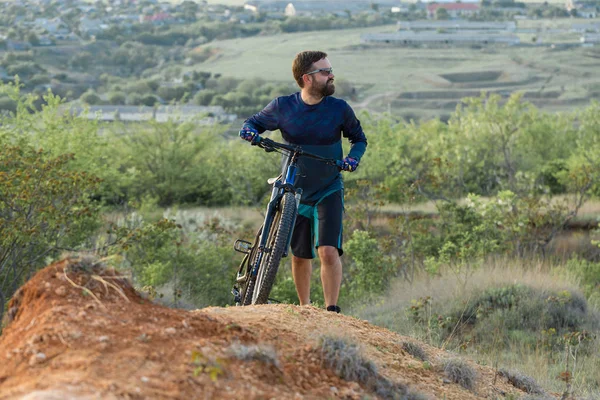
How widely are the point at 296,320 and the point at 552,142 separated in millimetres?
29332

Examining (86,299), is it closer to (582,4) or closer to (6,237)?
(6,237)

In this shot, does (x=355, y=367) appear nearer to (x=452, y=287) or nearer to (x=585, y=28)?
(x=452, y=287)

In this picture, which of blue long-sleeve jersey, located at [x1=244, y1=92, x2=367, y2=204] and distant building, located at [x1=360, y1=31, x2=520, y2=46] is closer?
blue long-sleeve jersey, located at [x1=244, y1=92, x2=367, y2=204]

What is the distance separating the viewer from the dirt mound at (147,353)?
3229mm

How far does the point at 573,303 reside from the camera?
917 centimetres

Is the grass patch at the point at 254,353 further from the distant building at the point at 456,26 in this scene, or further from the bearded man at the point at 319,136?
the distant building at the point at 456,26

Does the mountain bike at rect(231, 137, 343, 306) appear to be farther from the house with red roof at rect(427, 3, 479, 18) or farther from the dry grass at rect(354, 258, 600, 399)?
the house with red roof at rect(427, 3, 479, 18)

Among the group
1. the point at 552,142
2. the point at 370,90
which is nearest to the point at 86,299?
the point at 552,142

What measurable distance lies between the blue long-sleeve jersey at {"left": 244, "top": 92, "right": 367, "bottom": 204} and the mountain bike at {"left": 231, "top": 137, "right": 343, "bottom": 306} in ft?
0.50

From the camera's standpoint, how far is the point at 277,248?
6023 mm

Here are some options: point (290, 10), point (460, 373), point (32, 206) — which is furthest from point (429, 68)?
point (460, 373)

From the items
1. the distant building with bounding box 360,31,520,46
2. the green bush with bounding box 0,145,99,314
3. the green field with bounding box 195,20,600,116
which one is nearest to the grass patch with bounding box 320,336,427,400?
the green bush with bounding box 0,145,99,314

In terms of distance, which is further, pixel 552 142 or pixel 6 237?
pixel 552 142

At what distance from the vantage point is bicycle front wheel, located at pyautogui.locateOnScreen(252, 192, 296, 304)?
19.8ft
